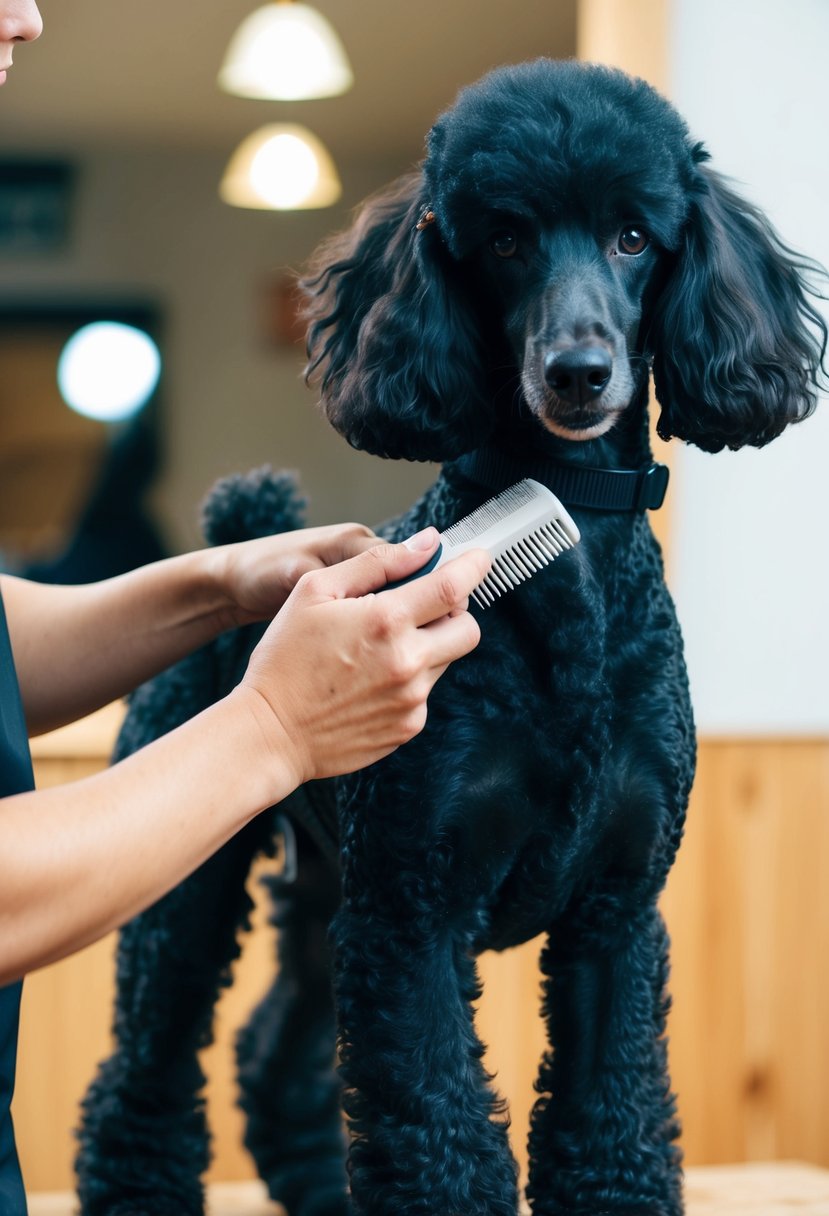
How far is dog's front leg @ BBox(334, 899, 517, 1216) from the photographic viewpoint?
2.43 feet

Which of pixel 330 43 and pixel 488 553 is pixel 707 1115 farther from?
pixel 330 43

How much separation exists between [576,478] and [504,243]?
142 millimetres

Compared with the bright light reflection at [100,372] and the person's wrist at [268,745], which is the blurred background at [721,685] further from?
the bright light reflection at [100,372]

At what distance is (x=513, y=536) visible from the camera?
0.75m

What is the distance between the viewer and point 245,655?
3.41ft

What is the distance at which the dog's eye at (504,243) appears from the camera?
0.76 metres

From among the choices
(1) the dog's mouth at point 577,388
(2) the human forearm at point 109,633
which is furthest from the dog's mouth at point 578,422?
(2) the human forearm at point 109,633

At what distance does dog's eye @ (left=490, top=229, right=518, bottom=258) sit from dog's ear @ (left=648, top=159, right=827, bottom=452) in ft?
0.36

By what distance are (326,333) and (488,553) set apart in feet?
0.82

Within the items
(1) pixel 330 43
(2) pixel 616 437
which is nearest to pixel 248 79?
(1) pixel 330 43

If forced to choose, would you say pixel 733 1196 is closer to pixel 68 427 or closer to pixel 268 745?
pixel 268 745

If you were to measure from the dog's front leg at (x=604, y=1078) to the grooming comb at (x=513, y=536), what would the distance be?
22cm

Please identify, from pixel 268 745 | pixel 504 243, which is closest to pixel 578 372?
pixel 504 243

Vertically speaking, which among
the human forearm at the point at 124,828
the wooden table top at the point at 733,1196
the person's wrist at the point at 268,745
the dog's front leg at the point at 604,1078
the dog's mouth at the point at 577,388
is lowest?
the wooden table top at the point at 733,1196
